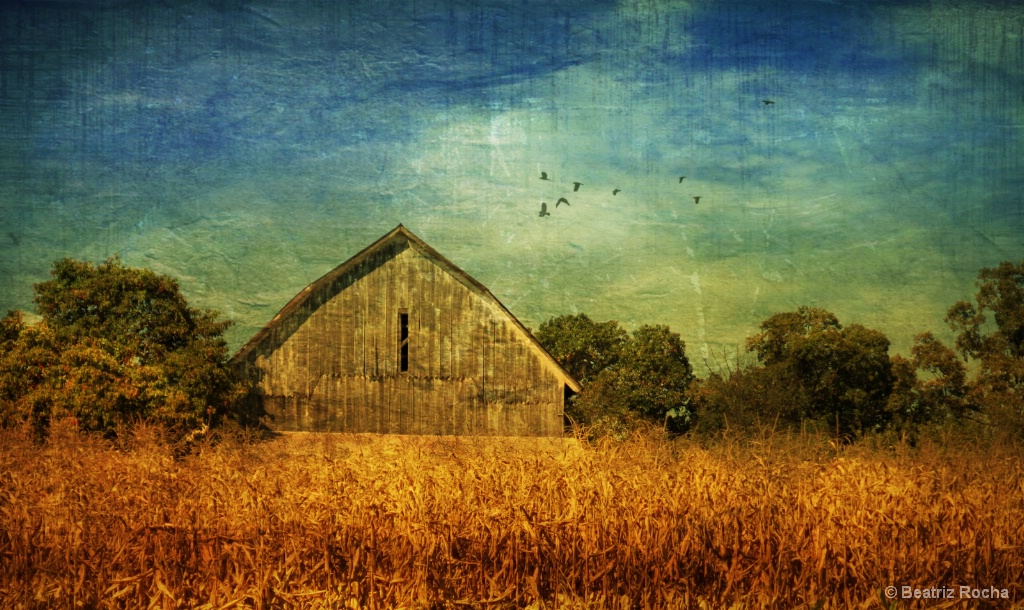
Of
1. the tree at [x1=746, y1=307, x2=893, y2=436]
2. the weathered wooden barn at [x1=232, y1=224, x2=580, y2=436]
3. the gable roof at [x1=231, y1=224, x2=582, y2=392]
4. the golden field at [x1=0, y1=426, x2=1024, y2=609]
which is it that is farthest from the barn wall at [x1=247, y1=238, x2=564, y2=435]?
the golden field at [x1=0, y1=426, x2=1024, y2=609]

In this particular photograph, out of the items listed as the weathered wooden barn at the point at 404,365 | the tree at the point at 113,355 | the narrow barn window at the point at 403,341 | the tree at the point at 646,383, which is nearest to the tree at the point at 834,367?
the tree at the point at 646,383

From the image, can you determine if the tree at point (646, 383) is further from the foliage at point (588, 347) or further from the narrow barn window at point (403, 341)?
the narrow barn window at point (403, 341)

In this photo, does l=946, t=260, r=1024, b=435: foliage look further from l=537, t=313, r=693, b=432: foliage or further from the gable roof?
the gable roof

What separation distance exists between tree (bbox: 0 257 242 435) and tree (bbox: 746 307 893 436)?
17.0m

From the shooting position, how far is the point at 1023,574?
28.6 feet

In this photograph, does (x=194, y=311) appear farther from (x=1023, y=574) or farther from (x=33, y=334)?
(x=1023, y=574)

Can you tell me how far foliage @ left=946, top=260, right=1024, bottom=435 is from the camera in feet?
86.8

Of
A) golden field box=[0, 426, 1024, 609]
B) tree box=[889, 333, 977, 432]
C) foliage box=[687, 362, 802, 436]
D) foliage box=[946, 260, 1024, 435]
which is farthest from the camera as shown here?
foliage box=[687, 362, 802, 436]

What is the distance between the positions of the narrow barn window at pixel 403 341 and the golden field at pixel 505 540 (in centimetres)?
1437

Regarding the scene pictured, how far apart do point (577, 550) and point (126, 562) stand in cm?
407

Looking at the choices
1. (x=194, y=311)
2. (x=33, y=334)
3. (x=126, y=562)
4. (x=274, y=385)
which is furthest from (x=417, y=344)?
(x=126, y=562)

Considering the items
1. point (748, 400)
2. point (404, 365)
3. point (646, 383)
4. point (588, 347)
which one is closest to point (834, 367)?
point (748, 400)

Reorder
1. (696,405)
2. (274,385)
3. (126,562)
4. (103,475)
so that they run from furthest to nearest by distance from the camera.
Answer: (696,405) < (274,385) < (103,475) < (126,562)

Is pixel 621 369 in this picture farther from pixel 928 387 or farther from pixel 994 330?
pixel 994 330
